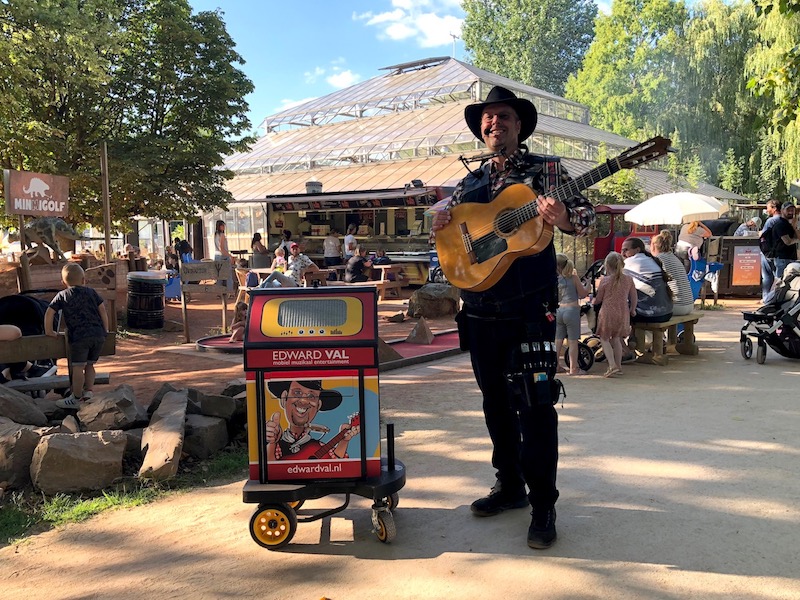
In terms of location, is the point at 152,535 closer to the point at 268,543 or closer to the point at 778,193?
the point at 268,543

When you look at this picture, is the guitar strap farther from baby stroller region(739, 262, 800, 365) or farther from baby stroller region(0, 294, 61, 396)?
baby stroller region(739, 262, 800, 365)

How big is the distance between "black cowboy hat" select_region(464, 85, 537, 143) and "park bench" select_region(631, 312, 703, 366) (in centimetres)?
473

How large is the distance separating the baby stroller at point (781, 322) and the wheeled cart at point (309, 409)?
234 inches

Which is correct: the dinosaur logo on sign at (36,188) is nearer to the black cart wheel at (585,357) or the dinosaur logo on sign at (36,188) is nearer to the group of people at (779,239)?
the black cart wheel at (585,357)

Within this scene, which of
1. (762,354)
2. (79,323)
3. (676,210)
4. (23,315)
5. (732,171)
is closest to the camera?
(79,323)

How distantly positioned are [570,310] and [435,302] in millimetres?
5765

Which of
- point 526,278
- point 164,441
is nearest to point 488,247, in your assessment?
point 526,278

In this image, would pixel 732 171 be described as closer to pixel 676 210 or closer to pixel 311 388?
pixel 676 210

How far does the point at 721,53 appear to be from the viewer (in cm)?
2553

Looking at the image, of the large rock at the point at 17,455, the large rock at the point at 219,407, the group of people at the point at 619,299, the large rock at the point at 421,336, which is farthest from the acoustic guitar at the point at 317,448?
the large rock at the point at 421,336

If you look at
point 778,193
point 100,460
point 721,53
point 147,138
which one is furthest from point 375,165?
point 100,460

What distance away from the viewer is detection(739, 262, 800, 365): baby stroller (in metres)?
7.34

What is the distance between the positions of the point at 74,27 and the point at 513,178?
27.6 feet

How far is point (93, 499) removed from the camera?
12.8 feet
